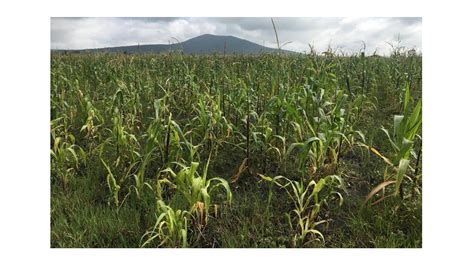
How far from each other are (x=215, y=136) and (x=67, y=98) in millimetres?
1379

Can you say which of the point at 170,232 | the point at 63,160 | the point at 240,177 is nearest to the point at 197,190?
the point at 170,232

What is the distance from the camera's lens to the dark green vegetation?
167 centimetres

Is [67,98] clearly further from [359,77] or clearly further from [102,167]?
[359,77]

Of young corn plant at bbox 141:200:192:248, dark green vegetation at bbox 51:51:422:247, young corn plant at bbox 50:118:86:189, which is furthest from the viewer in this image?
young corn plant at bbox 50:118:86:189

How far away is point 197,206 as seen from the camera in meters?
1.62

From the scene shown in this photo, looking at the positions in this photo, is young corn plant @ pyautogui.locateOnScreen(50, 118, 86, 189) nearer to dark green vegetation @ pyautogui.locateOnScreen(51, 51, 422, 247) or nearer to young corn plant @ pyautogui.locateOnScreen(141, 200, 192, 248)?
dark green vegetation @ pyautogui.locateOnScreen(51, 51, 422, 247)

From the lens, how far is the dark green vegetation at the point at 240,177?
5.48 feet

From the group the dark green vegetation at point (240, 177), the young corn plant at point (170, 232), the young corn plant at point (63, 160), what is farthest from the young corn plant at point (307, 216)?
the young corn plant at point (63, 160)

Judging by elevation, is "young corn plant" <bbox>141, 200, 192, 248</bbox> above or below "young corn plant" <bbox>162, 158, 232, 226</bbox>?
below

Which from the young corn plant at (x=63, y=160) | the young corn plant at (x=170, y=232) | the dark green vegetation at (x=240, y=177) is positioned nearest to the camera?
the young corn plant at (x=170, y=232)

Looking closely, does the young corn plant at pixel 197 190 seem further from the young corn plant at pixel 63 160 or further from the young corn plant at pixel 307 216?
the young corn plant at pixel 63 160

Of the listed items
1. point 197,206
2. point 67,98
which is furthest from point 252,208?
point 67,98

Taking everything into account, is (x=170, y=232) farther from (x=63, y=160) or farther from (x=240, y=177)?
(x=63, y=160)

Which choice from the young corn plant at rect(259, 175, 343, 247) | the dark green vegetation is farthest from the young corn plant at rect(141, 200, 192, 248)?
the young corn plant at rect(259, 175, 343, 247)
